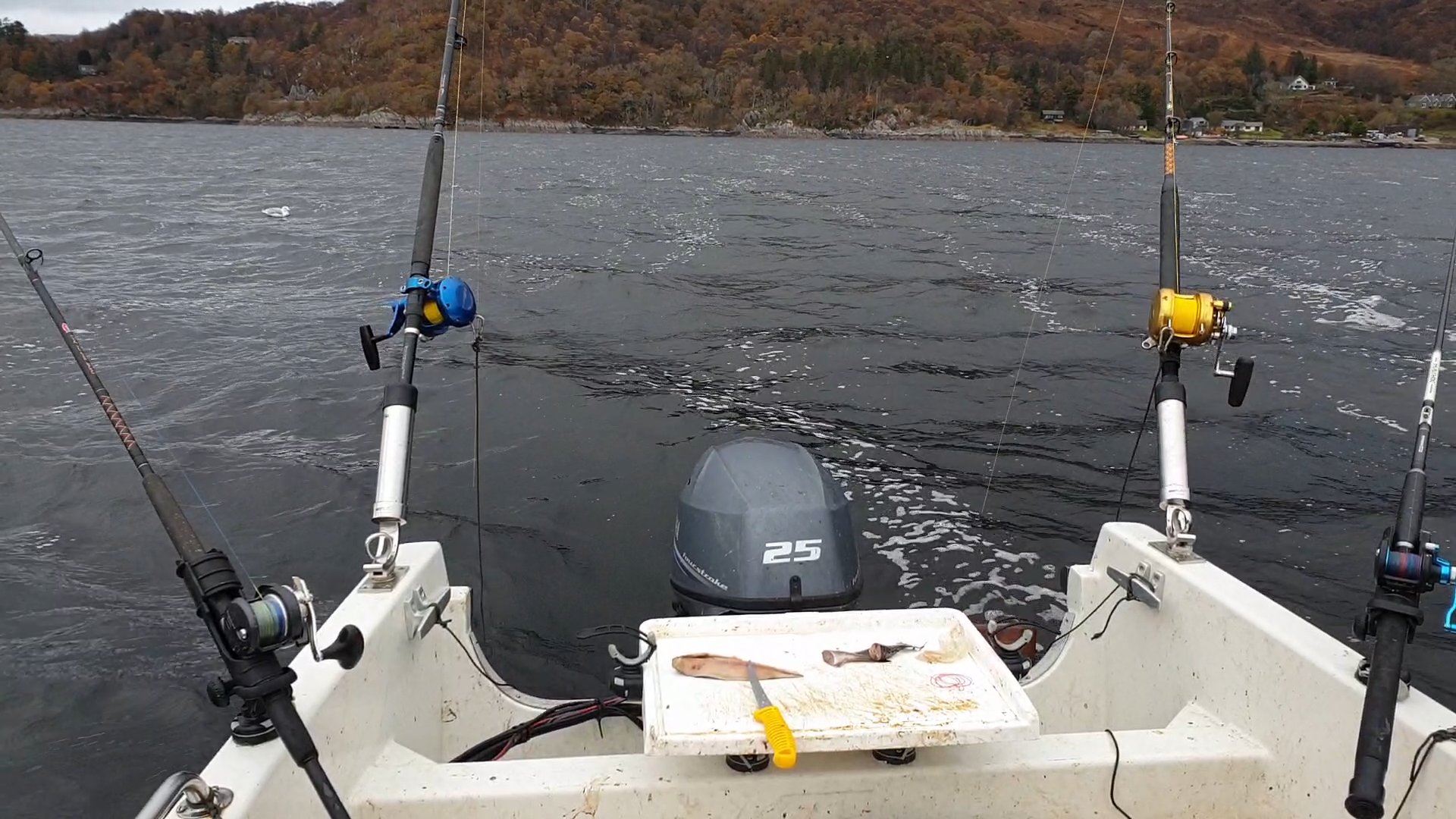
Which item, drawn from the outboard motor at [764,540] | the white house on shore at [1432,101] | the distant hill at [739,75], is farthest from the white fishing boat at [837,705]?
the white house on shore at [1432,101]

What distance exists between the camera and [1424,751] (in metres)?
2.37

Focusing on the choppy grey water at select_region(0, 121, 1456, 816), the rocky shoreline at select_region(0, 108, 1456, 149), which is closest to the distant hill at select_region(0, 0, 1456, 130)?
the rocky shoreline at select_region(0, 108, 1456, 149)

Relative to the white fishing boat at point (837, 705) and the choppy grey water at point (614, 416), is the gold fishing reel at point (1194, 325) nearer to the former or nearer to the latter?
the white fishing boat at point (837, 705)

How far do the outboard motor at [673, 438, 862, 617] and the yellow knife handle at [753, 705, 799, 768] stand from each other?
1315mm

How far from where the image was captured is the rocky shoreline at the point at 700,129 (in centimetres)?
9800

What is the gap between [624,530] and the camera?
7281mm

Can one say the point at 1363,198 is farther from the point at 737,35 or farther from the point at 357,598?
the point at 737,35

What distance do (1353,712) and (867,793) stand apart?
130 cm

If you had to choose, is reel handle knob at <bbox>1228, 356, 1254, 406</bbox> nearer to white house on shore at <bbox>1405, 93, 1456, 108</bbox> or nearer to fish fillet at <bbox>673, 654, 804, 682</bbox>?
fish fillet at <bbox>673, 654, 804, 682</bbox>

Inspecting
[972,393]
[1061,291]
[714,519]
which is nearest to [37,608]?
[714,519]

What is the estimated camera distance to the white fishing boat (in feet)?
7.55

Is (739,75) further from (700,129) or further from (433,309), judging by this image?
(433,309)

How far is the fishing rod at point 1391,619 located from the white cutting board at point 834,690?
748 mm

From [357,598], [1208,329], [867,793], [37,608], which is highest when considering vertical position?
[1208,329]
